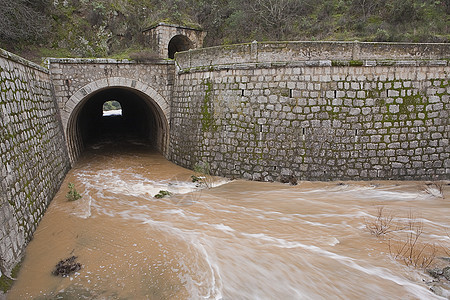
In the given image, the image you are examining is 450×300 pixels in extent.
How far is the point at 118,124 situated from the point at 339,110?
1861 centimetres

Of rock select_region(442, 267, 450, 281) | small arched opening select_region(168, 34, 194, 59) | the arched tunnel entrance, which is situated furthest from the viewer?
small arched opening select_region(168, 34, 194, 59)

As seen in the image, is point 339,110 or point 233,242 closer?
point 233,242

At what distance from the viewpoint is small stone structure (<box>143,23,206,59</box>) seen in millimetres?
15953

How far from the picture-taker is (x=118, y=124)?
23.0 m

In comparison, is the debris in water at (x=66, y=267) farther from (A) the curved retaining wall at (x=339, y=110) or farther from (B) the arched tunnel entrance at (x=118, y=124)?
(B) the arched tunnel entrance at (x=118, y=124)

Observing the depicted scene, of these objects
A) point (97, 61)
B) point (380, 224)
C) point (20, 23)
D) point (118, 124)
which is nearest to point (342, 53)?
point (380, 224)

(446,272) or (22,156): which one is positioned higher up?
(22,156)

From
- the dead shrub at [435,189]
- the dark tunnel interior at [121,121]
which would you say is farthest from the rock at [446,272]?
the dark tunnel interior at [121,121]

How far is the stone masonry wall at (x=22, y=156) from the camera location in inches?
183

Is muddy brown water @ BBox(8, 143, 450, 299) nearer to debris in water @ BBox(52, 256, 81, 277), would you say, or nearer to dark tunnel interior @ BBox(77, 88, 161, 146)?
debris in water @ BBox(52, 256, 81, 277)

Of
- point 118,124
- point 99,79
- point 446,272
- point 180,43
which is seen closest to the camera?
point 446,272

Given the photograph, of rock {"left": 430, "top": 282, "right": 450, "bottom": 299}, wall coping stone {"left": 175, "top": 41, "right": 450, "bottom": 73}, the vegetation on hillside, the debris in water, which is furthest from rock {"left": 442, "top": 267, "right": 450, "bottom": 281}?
the vegetation on hillside

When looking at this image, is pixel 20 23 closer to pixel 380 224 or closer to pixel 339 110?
pixel 339 110

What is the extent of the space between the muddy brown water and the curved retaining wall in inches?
22.9
